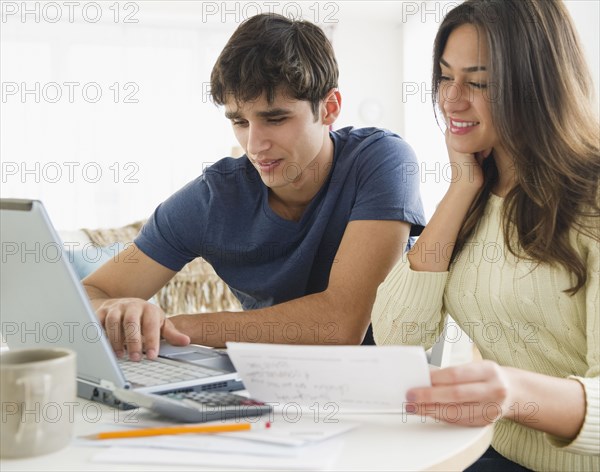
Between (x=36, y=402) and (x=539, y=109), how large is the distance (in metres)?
0.85

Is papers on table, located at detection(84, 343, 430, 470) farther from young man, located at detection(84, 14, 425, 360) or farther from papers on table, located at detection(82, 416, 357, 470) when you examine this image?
young man, located at detection(84, 14, 425, 360)

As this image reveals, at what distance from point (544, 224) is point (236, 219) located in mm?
758

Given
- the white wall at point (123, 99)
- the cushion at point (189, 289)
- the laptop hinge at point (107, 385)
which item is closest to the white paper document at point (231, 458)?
the laptop hinge at point (107, 385)

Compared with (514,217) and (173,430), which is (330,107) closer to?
(514,217)

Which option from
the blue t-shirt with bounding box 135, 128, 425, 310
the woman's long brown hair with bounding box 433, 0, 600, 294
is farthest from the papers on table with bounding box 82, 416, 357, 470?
the blue t-shirt with bounding box 135, 128, 425, 310

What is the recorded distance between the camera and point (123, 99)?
5.84 metres

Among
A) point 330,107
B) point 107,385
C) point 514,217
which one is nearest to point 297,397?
point 107,385

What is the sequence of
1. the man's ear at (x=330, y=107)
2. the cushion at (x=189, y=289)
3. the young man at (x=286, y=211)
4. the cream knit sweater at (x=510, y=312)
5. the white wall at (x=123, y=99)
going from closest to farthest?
the cream knit sweater at (x=510, y=312)
the young man at (x=286, y=211)
the man's ear at (x=330, y=107)
the cushion at (x=189, y=289)
the white wall at (x=123, y=99)

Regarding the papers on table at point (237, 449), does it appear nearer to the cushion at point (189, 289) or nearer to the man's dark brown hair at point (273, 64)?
the man's dark brown hair at point (273, 64)

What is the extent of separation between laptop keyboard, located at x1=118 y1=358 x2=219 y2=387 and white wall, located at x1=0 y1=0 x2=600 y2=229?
4.51 metres

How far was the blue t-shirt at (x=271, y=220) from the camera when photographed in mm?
1593

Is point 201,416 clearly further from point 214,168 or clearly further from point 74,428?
point 214,168

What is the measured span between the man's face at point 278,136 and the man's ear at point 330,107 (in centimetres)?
7

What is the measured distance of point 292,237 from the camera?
5.37 ft
